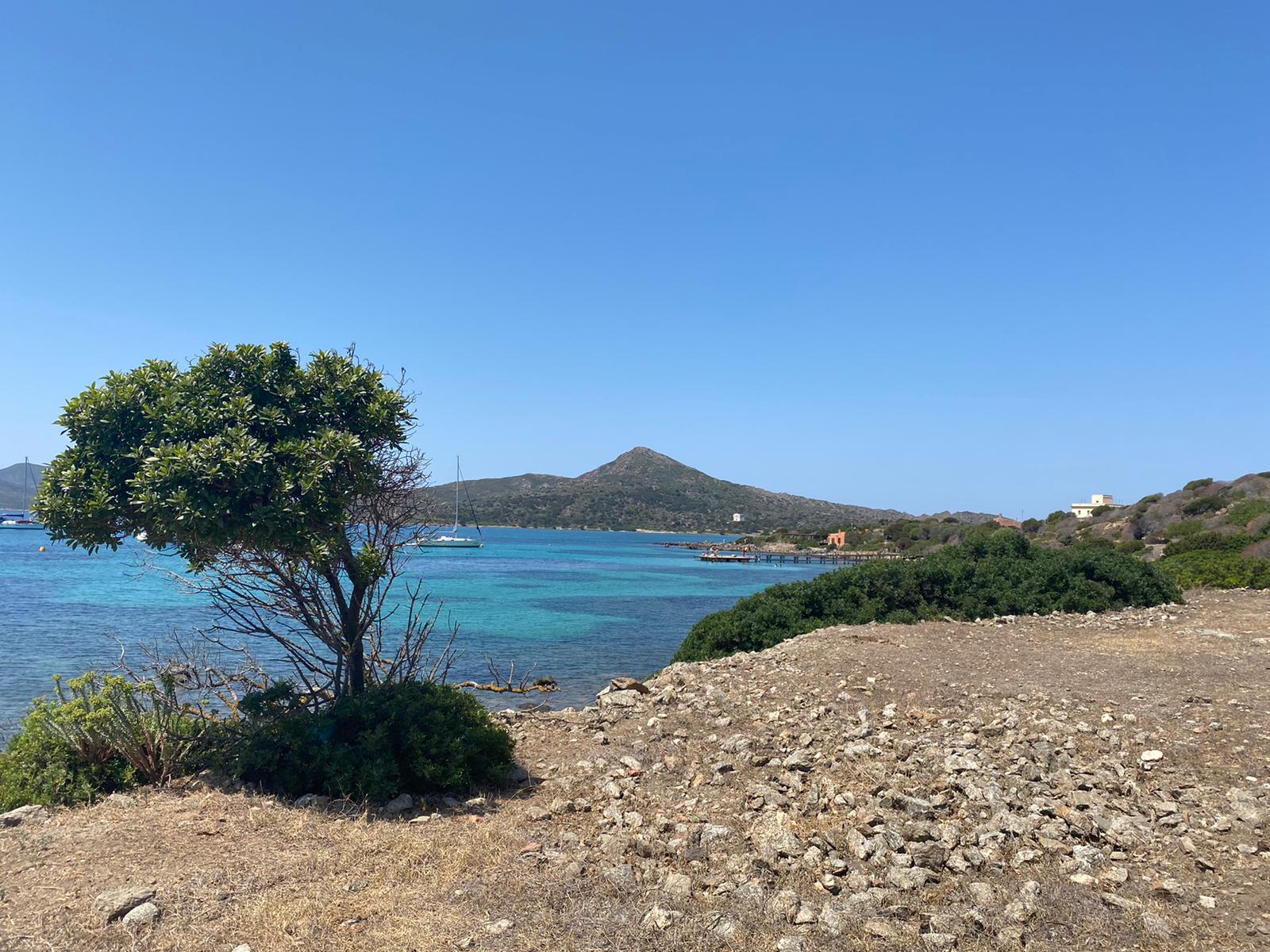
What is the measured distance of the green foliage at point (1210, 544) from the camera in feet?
92.6

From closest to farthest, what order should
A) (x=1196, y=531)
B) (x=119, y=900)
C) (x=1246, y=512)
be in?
(x=119, y=900)
(x=1246, y=512)
(x=1196, y=531)

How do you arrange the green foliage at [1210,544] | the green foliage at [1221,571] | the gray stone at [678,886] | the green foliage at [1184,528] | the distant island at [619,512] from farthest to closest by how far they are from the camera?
the distant island at [619,512]
the green foliage at [1184,528]
the green foliage at [1210,544]
the green foliage at [1221,571]
the gray stone at [678,886]

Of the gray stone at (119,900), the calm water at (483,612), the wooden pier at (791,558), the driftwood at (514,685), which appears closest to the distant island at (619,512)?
the wooden pier at (791,558)

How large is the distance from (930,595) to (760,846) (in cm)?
1248

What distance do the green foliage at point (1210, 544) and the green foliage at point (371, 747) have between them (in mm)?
27999

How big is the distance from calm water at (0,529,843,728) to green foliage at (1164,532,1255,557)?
18057mm

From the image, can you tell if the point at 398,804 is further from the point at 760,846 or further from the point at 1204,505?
the point at 1204,505

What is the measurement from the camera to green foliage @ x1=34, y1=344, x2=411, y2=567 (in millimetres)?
7125

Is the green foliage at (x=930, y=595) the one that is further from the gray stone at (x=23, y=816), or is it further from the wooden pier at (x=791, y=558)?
the wooden pier at (x=791, y=558)

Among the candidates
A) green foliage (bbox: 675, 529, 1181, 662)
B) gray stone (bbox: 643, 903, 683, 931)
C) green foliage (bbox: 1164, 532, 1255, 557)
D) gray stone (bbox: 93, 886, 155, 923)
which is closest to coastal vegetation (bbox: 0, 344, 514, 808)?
gray stone (bbox: 93, 886, 155, 923)

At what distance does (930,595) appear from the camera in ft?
56.5

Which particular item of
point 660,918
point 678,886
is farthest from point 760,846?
point 660,918

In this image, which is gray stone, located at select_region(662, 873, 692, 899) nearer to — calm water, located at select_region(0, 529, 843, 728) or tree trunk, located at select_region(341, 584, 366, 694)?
tree trunk, located at select_region(341, 584, 366, 694)

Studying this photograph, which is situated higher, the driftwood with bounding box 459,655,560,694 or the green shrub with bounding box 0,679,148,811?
the green shrub with bounding box 0,679,148,811
